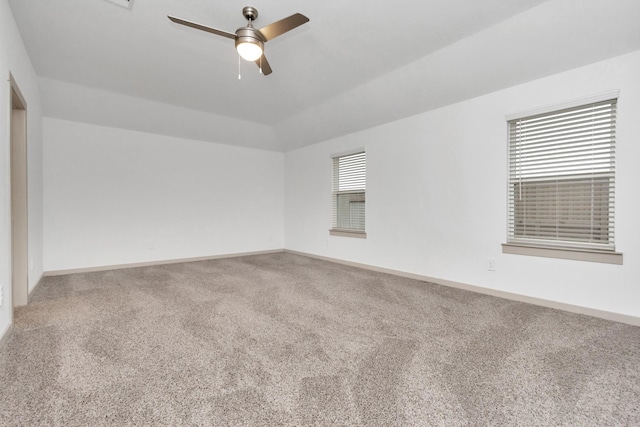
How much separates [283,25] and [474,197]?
9.13 feet

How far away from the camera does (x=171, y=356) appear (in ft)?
6.45

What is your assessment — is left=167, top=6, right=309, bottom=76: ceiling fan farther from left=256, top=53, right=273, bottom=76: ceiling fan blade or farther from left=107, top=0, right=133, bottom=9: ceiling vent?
left=107, top=0, right=133, bottom=9: ceiling vent

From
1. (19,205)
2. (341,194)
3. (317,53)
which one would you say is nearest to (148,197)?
Result: (19,205)

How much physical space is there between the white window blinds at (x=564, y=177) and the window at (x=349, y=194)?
2275mm

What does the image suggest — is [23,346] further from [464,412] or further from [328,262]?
[328,262]

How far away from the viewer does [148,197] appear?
5.15 m

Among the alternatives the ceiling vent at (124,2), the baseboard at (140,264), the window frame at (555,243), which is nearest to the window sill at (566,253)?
the window frame at (555,243)

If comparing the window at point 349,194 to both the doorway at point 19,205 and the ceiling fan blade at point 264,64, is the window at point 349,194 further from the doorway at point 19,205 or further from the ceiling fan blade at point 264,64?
the doorway at point 19,205

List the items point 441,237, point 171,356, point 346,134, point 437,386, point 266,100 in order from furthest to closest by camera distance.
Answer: point 346,134
point 266,100
point 441,237
point 171,356
point 437,386

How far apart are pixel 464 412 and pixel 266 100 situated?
4.35 meters

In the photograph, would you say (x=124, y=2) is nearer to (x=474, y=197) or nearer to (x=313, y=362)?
(x=313, y=362)

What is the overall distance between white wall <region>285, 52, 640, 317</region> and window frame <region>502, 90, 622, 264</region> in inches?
2.1

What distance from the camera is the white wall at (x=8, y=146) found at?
2203 mm

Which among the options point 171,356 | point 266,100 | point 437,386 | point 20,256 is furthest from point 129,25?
point 437,386
